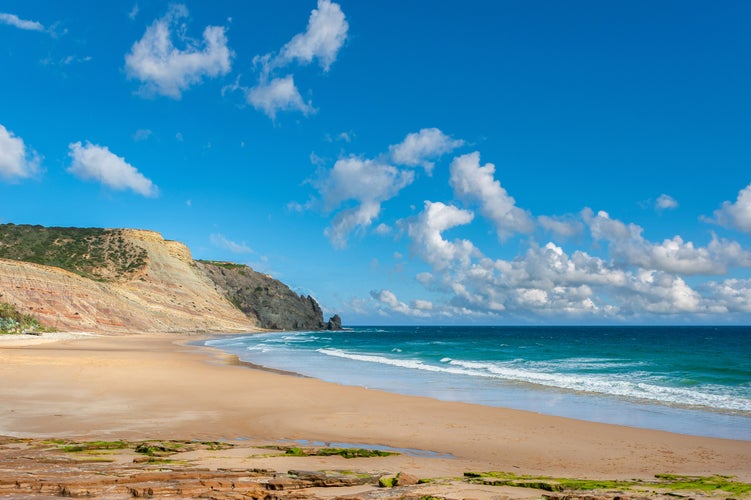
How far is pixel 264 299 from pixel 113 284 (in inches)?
2340

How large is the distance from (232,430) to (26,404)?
24.1 ft

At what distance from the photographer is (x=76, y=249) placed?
105000mm

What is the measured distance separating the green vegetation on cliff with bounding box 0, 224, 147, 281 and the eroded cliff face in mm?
2355

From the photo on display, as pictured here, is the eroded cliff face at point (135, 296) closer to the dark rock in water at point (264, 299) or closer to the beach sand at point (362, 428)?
the dark rock in water at point (264, 299)

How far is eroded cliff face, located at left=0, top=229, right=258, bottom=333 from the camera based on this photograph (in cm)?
6796

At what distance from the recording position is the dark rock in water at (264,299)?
137375 mm

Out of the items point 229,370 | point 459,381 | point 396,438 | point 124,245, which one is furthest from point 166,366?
point 124,245

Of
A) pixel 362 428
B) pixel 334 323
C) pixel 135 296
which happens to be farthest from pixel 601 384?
pixel 334 323

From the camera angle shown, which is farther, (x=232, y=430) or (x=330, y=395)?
(x=330, y=395)

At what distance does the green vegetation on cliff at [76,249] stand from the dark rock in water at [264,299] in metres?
26.2

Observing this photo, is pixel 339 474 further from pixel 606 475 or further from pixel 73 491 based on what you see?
pixel 606 475

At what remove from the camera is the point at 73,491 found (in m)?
7.25

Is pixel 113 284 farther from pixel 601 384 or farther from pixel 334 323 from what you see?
pixel 334 323

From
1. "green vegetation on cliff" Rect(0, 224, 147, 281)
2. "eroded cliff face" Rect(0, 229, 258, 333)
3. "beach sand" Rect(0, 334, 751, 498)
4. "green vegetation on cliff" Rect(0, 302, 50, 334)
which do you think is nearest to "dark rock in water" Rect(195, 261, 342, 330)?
"eroded cliff face" Rect(0, 229, 258, 333)
